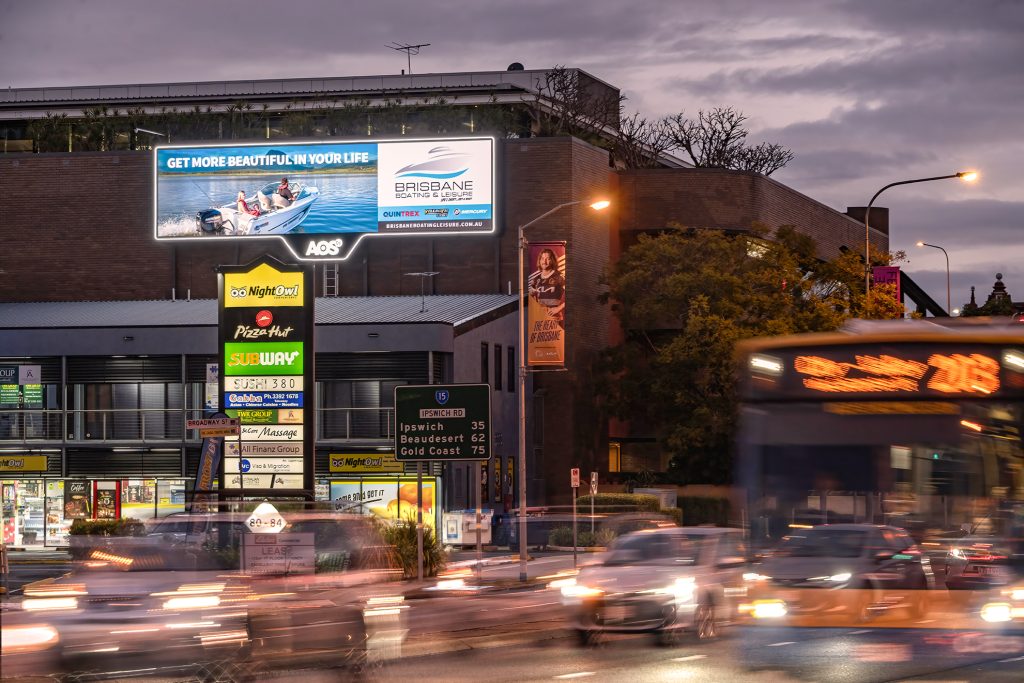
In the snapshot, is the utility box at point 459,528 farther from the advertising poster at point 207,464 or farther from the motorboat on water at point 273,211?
the advertising poster at point 207,464

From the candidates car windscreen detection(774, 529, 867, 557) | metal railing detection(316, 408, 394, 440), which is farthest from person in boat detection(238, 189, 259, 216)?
car windscreen detection(774, 529, 867, 557)

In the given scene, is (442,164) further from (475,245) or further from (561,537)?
(561,537)

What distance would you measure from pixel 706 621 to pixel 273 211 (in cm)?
4034

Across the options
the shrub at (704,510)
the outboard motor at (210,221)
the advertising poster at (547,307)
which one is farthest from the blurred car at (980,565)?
the outboard motor at (210,221)

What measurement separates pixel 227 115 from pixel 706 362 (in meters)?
29.5

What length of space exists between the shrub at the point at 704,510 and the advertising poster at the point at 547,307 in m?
10.5

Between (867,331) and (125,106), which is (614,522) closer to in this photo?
(867,331)

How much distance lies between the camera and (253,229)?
5806 centimetres

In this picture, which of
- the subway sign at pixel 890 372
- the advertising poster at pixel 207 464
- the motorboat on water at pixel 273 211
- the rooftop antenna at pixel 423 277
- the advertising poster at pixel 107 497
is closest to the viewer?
the subway sign at pixel 890 372

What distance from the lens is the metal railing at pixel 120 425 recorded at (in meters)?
50.3

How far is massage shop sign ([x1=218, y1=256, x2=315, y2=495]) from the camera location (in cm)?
3234

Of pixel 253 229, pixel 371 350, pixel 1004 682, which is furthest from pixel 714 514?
pixel 1004 682

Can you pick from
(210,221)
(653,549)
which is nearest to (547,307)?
(210,221)

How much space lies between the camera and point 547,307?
48.9 meters
